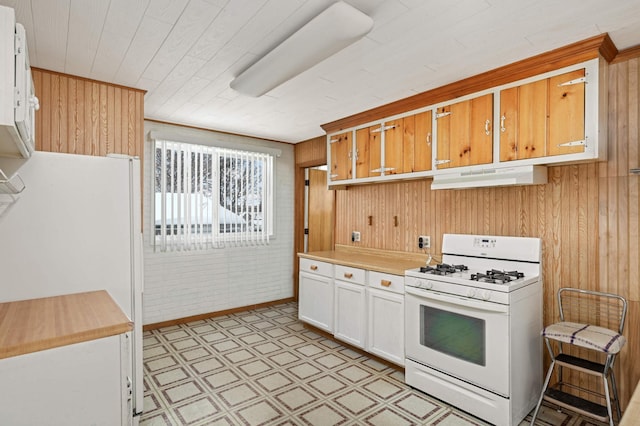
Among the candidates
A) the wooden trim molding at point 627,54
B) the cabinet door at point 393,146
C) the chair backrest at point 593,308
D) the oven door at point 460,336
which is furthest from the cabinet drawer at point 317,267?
the wooden trim molding at point 627,54

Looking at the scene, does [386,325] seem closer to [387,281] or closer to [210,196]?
[387,281]

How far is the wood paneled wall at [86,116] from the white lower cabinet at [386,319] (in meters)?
2.44

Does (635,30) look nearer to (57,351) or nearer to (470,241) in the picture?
(470,241)

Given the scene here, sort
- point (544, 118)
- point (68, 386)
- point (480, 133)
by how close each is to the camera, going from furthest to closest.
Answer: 1. point (480, 133)
2. point (544, 118)
3. point (68, 386)

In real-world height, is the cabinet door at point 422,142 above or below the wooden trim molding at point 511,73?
below

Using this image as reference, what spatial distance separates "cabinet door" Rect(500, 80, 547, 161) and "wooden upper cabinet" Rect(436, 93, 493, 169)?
103mm

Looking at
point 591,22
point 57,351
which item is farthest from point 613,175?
point 57,351

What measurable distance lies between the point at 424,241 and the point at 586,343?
1590mm

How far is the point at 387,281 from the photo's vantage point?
10.0 ft

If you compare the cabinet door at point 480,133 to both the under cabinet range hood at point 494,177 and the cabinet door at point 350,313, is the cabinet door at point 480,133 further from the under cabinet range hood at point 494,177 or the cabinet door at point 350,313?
the cabinet door at point 350,313

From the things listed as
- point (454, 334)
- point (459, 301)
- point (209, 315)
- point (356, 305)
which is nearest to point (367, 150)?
point (356, 305)

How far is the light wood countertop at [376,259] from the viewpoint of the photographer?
314cm

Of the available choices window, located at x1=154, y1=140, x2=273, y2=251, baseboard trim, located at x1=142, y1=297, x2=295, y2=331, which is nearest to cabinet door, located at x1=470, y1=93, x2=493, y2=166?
window, located at x1=154, y1=140, x2=273, y2=251

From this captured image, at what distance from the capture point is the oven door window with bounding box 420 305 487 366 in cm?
239
